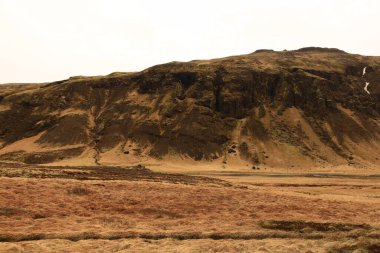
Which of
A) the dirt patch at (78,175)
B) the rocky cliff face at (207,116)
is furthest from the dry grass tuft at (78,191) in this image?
the rocky cliff face at (207,116)

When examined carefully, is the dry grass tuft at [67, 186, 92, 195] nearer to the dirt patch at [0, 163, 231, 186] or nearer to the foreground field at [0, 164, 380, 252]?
the foreground field at [0, 164, 380, 252]

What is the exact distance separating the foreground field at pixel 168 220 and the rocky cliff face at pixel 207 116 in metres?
75.4

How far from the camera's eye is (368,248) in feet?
54.4

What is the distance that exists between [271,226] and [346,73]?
14526 centimetres

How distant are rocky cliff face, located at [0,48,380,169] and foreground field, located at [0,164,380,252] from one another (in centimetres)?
7535

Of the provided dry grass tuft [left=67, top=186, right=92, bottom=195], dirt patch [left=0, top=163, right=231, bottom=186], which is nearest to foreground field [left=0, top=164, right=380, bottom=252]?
dry grass tuft [left=67, top=186, right=92, bottom=195]

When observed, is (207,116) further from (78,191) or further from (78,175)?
(78,191)

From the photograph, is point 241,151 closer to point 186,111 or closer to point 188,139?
point 188,139

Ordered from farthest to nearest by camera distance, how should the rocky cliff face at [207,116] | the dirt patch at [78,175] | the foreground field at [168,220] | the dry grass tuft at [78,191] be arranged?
the rocky cliff face at [207,116], the dirt patch at [78,175], the dry grass tuft at [78,191], the foreground field at [168,220]

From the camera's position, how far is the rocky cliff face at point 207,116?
114 metres

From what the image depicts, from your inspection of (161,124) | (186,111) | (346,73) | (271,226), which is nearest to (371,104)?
(346,73)

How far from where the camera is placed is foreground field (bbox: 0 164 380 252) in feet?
57.5

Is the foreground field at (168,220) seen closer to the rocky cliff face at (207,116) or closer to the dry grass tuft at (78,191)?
the dry grass tuft at (78,191)

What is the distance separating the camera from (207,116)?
128 meters
